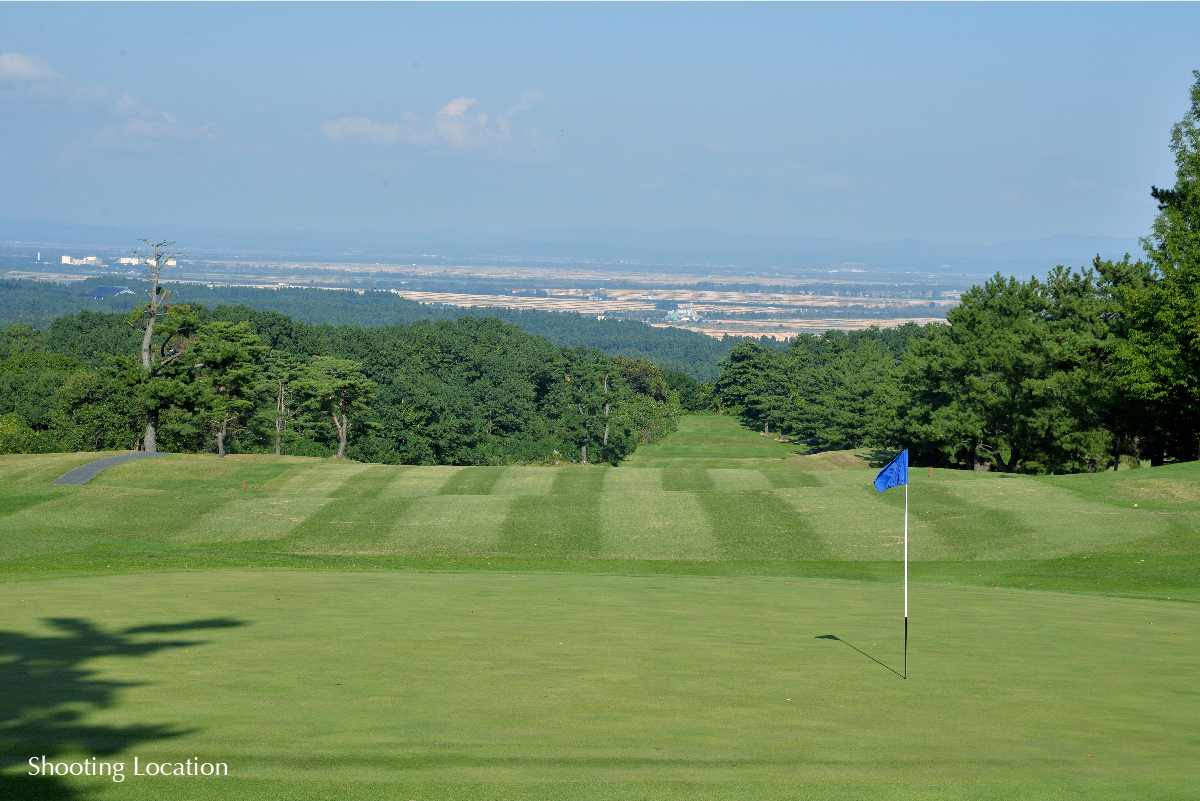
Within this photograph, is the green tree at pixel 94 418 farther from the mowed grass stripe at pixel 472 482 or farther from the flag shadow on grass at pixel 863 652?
the flag shadow on grass at pixel 863 652

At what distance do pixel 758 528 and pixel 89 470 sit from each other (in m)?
26.3

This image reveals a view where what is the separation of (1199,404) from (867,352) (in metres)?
79.0

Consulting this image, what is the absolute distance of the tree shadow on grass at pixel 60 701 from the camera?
6735 millimetres

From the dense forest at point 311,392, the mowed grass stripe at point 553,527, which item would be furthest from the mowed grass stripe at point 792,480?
the dense forest at point 311,392

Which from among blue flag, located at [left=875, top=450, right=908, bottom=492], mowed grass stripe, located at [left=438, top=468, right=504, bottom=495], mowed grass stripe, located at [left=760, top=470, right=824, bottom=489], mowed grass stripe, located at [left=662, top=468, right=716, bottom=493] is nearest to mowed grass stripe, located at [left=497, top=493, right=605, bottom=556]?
mowed grass stripe, located at [left=438, top=468, right=504, bottom=495]

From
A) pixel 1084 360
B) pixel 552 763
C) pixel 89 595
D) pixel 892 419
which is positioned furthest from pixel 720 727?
pixel 892 419

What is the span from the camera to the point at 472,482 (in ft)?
127

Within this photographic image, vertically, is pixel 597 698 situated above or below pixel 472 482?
above

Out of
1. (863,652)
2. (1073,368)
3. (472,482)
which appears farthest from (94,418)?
(863,652)

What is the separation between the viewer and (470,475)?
4006cm

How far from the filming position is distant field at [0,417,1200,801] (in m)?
7.37

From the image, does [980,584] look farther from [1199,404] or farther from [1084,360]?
[1084,360]

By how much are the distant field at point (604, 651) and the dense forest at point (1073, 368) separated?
12878 millimetres

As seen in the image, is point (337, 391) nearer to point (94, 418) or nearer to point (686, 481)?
point (94, 418)
